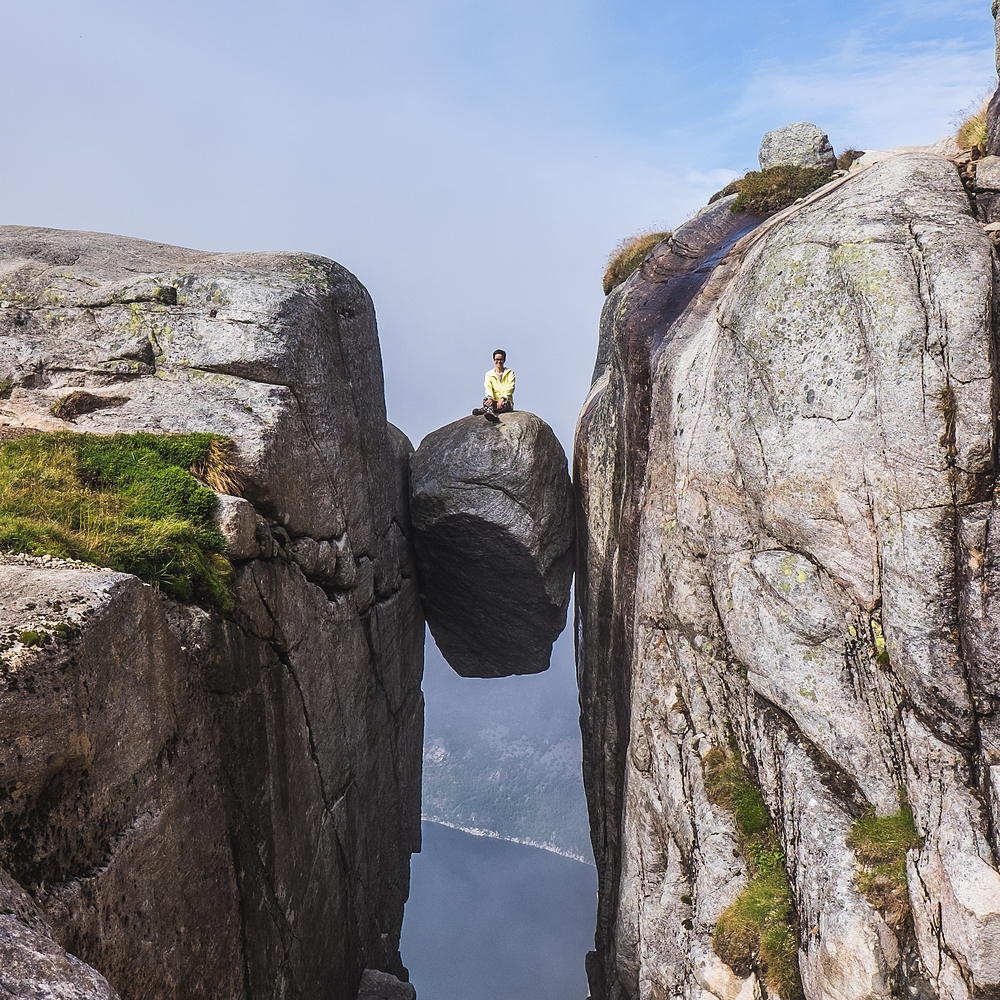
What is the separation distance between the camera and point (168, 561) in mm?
9555

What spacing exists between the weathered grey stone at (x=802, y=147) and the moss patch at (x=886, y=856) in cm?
1757

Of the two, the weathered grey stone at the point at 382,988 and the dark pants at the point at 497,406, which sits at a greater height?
the dark pants at the point at 497,406

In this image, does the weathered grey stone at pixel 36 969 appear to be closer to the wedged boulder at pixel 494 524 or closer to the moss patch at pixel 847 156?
the wedged boulder at pixel 494 524

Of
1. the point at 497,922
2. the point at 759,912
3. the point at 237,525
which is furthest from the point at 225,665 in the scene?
the point at 497,922

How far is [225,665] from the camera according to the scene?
10.2m

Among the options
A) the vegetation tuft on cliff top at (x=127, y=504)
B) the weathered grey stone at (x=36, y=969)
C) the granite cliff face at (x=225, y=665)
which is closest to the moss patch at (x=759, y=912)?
the granite cliff face at (x=225, y=665)

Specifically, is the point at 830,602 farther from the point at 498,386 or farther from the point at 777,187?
the point at 498,386

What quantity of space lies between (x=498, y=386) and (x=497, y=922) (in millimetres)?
64173

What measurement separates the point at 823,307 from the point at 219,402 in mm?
10657

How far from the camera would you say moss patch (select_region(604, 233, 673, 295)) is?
23.2 m

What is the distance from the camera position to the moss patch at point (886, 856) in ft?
29.7

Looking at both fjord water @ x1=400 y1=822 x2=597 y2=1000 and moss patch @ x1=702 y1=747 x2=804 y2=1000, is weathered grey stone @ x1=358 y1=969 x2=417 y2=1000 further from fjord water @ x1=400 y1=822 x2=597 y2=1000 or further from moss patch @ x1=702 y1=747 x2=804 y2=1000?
fjord water @ x1=400 y1=822 x2=597 y2=1000

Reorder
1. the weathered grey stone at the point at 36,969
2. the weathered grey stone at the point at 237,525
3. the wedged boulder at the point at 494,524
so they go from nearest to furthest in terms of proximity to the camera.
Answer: the weathered grey stone at the point at 36,969 → the weathered grey stone at the point at 237,525 → the wedged boulder at the point at 494,524

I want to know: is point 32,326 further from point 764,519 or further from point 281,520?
point 764,519
